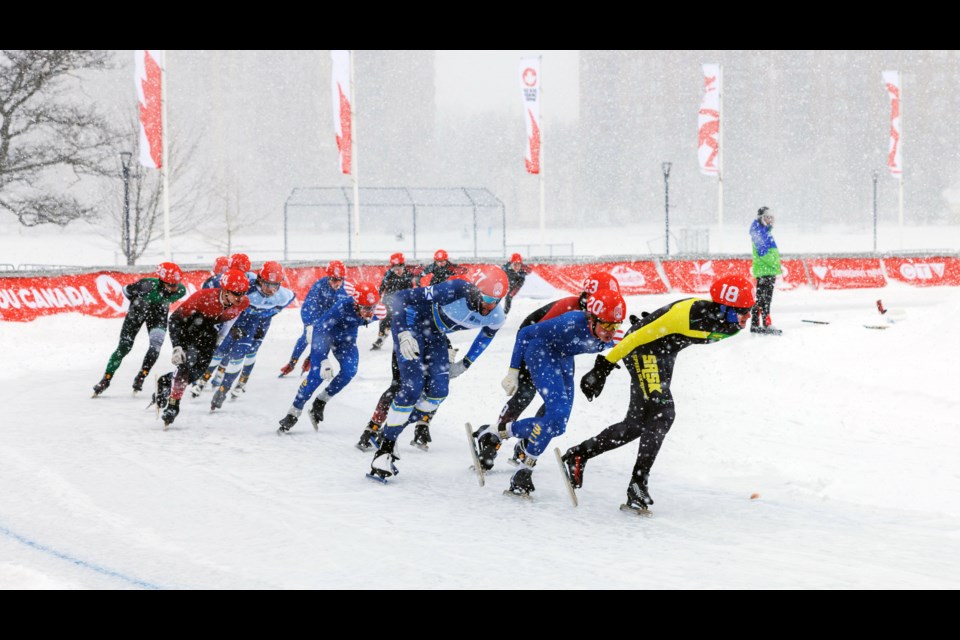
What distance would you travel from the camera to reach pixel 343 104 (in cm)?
2356

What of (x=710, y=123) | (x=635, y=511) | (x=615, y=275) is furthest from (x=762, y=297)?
(x=710, y=123)

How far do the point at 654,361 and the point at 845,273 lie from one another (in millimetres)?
22443

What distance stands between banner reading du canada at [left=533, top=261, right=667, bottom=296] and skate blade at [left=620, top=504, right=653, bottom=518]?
18.0 metres

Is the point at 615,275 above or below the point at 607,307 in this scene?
above

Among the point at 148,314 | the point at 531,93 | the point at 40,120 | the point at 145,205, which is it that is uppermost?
the point at 531,93

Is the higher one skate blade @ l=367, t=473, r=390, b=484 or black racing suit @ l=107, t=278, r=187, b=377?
black racing suit @ l=107, t=278, r=187, b=377

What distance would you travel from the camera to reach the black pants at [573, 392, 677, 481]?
6.52 metres

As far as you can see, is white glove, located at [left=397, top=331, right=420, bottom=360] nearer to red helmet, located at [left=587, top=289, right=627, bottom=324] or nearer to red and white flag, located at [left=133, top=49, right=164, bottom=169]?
red helmet, located at [left=587, top=289, right=627, bottom=324]

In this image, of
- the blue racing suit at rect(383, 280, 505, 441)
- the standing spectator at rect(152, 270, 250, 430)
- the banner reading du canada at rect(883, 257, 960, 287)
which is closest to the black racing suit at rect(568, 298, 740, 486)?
the blue racing suit at rect(383, 280, 505, 441)

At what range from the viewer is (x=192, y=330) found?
9.82 metres

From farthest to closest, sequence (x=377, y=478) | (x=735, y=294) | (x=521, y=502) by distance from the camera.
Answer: (x=377, y=478) < (x=521, y=502) < (x=735, y=294)

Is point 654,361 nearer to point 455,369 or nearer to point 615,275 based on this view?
point 455,369

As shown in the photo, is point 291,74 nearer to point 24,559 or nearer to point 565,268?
point 565,268

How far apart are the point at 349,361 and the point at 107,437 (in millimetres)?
2576
